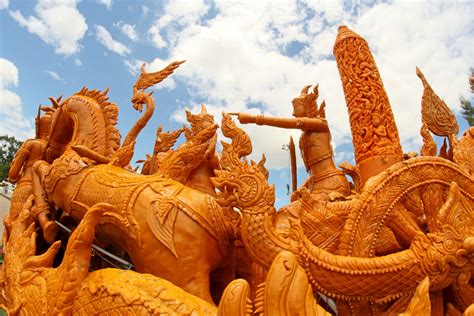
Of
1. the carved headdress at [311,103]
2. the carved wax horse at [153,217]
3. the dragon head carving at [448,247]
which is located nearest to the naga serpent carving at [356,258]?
the dragon head carving at [448,247]

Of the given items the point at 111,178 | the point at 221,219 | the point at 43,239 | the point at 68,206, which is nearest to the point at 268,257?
the point at 221,219

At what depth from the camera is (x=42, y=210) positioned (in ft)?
13.5

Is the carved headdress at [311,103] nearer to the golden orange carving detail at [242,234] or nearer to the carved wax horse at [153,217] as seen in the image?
the golden orange carving detail at [242,234]

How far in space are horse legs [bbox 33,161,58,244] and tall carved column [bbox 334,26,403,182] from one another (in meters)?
3.82

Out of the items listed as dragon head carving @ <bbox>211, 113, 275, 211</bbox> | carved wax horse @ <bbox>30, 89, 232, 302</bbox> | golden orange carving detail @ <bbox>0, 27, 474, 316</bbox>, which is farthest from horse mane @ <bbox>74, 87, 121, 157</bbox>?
dragon head carving @ <bbox>211, 113, 275, 211</bbox>

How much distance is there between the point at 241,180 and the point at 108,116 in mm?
2480

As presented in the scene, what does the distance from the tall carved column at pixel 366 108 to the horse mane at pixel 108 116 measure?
10.5 feet

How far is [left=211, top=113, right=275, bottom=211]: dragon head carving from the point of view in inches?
109

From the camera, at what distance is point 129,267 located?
11.2 feet

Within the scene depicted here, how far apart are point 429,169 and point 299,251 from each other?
1.33 meters

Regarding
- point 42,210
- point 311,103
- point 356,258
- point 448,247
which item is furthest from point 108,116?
point 448,247

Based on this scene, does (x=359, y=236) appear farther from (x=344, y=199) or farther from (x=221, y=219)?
(x=221, y=219)

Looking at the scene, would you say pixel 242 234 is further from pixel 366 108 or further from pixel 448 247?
pixel 366 108

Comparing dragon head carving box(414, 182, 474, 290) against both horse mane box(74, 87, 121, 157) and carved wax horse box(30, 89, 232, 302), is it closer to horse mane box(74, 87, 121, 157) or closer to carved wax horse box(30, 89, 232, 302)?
carved wax horse box(30, 89, 232, 302)
